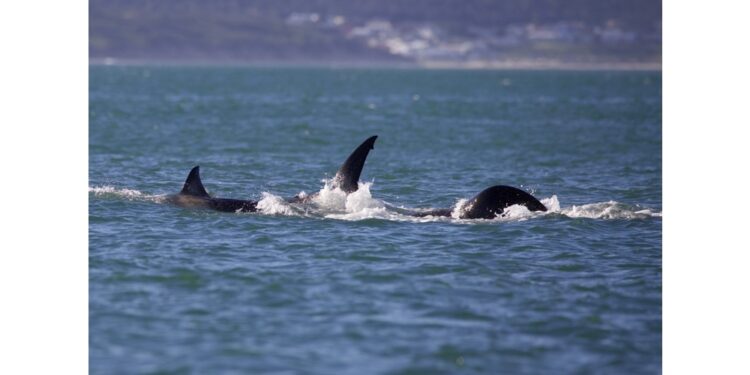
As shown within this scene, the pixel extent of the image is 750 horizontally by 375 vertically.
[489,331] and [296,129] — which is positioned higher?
[296,129]

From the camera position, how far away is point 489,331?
588 inches

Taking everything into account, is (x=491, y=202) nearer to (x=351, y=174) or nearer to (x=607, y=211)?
(x=607, y=211)

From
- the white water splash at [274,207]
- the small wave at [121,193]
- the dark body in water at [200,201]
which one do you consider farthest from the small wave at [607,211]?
the small wave at [121,193]

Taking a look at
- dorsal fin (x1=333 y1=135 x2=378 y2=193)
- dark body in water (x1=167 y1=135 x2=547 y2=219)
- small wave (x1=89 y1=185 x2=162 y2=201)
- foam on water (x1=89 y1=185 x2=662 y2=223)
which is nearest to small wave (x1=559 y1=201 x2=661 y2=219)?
foam on water (x1=89 y1=185 x2=662 y2=223)

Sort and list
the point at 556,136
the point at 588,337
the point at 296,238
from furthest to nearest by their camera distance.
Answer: the point at 556,136 → the point at 296,238 → the point at 588,337

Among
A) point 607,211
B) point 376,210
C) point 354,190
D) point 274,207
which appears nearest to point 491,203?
point 376,210

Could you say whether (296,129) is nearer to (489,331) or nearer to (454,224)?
(454,224)

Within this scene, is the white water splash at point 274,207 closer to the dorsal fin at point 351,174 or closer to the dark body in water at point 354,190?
the dark body in water at point 354,190

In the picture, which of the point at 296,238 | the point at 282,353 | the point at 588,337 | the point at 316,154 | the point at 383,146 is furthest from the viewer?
the point at 383,146

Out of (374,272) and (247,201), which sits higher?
(247,201)
